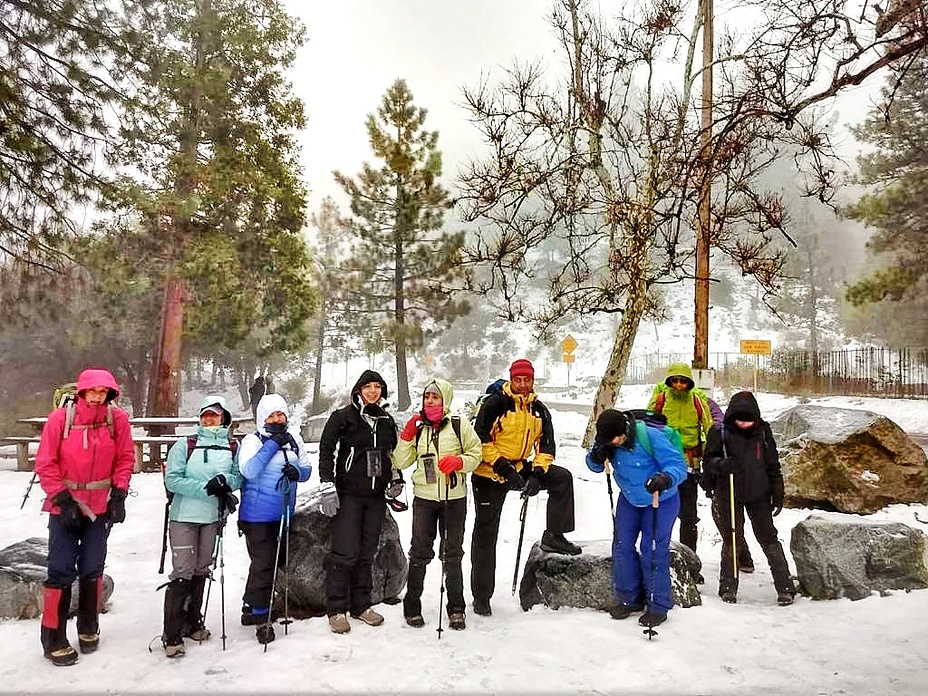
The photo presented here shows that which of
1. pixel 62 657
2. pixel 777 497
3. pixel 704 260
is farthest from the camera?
pixel 704 260

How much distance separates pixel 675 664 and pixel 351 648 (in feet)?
7.11

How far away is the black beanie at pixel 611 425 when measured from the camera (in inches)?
189

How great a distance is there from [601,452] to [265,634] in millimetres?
2868

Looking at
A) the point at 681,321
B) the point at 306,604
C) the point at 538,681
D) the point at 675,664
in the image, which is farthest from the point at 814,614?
the point at 681,321

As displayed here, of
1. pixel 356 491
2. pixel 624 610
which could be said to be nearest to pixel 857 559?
pixel 624 610

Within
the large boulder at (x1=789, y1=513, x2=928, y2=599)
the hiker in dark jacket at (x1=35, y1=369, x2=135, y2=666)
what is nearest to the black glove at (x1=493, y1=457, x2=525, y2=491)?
the large boulder at (x1=789, y1=513, x2=928, y2=599)

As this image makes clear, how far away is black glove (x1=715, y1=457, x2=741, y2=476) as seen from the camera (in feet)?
17.2

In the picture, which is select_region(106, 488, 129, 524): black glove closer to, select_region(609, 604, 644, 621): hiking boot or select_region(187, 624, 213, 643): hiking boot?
select_region(187, 624, 213, 643): hiking boot

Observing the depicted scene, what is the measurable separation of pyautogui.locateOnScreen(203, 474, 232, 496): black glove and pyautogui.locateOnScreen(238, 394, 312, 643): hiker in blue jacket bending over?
17 cm

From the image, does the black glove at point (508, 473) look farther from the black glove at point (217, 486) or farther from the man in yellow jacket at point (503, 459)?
the black glove at point (217, 486)

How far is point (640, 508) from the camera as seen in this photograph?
4859 mm

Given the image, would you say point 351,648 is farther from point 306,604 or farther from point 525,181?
point 525,181

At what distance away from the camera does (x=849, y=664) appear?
3.92m

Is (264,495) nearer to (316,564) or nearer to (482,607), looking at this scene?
(316,564)
